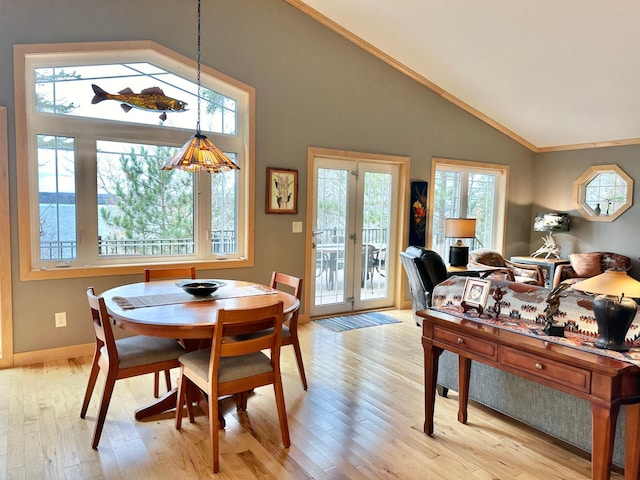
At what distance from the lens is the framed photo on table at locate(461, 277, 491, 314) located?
100 inches

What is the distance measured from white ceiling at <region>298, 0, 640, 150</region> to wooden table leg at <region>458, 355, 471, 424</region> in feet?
10.1

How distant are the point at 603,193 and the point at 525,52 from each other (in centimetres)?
293

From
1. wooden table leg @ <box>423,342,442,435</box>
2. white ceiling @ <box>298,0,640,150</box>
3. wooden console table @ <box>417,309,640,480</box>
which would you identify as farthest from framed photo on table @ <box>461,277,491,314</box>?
white ceiling @ <box>298,0,640,150</box>

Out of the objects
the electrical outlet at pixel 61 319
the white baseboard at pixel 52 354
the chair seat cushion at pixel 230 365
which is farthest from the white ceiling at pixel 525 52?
the white baseboard at pixel 52 354

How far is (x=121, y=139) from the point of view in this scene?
4.04 m

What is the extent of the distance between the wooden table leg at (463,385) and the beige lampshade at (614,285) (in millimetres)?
1003

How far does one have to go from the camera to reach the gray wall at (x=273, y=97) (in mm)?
3678

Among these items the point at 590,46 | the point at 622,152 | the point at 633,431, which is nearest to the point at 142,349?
the point at 633,431

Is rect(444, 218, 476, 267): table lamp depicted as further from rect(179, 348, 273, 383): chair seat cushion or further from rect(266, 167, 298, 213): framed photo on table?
rect(179, 348, 273, 383): chair seat cushion

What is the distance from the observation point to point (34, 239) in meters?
3.74

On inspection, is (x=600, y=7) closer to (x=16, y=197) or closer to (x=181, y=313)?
(x=181, y=313)

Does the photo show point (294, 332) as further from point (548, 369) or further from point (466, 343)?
point (548, 369)

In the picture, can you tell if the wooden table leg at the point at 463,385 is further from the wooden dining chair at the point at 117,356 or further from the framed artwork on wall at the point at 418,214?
the framed artwork on wall at the point at 418,214

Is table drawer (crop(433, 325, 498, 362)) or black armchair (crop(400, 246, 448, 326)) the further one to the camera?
black armchair (crop(400, 246, 448, 326))
